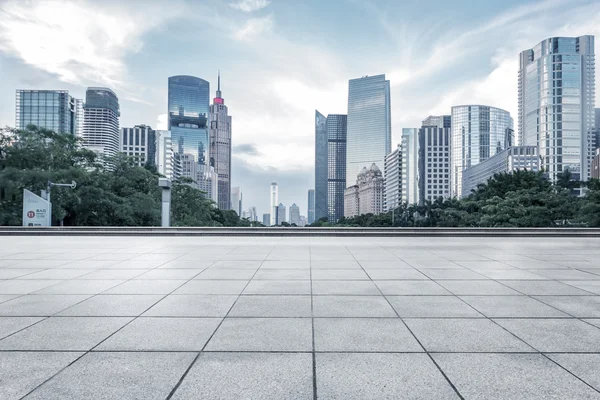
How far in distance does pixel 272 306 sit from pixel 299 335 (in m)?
1.20

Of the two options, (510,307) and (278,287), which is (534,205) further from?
(278,287)

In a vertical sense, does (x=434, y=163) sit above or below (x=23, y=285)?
above

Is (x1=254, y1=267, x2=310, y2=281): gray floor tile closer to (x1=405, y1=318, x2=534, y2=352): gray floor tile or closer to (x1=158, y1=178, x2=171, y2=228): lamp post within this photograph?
(x1=405, y1=318, x2=534, y2=352): gray floor tile

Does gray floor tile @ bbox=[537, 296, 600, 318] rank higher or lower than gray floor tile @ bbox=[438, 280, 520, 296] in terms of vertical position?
higher

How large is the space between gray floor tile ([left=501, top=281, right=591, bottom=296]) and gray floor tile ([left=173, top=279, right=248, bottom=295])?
4.93 meters

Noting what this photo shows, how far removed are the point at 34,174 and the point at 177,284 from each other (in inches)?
1171

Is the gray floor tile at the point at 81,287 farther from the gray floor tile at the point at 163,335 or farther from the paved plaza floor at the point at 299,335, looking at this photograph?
the gray floor tile at the point at 163,335

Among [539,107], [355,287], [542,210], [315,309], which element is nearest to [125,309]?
[315,309]

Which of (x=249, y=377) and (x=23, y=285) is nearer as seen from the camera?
(x=249, y=377)

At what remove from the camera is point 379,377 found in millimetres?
2939

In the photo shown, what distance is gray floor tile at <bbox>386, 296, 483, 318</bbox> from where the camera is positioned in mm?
4664

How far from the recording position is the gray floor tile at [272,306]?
15.2ft

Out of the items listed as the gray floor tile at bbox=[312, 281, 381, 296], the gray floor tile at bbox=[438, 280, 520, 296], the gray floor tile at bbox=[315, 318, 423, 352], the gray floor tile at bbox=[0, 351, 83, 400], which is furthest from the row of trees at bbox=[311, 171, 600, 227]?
the gray floor tile at bbox=[0, 351, 83, 400]

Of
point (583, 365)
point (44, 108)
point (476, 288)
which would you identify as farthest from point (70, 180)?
point (44, 108)
